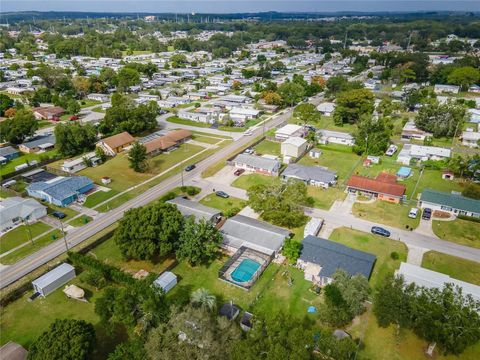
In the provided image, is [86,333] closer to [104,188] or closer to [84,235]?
[84,235]

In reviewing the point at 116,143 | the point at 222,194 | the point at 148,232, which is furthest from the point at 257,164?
the point at 116,143

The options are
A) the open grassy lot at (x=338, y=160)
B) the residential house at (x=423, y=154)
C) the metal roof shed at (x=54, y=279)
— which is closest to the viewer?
the metal roof shed at (x=54, y=279)

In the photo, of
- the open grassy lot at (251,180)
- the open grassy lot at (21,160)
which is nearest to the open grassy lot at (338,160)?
the open grassy lot at (251,180)

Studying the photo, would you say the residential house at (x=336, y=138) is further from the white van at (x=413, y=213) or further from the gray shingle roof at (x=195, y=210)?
the gray shingle roof at (x=195, y=210)

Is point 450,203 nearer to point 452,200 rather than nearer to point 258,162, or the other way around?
point 452,200

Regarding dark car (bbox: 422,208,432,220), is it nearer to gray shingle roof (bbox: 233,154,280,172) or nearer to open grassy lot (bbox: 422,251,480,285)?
open grassy lot (bbox: 422,251,480,285)

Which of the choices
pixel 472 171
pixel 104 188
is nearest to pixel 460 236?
pixel 472 171

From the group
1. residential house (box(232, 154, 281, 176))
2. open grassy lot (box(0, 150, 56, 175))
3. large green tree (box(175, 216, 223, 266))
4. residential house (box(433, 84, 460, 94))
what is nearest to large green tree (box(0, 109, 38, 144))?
open grassy lot (box(0, 150, 56, 175))
